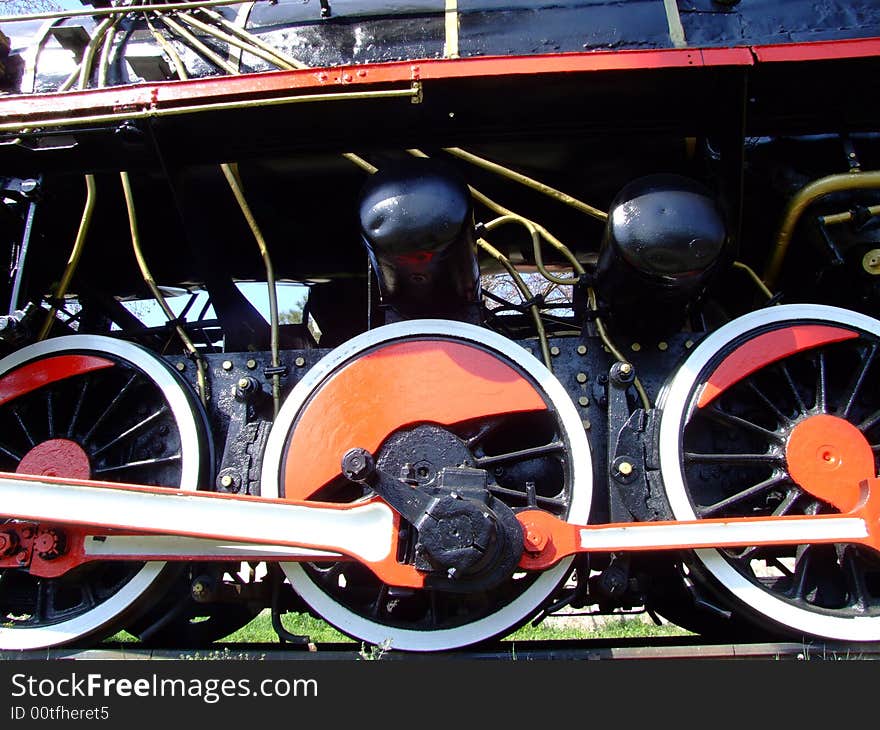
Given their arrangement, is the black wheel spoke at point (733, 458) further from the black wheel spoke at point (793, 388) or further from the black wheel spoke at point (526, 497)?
the black wheel spoke at point (526, 497)

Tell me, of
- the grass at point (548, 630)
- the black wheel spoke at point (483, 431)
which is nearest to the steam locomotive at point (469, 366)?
the black wheel spoke at point (483, 431)

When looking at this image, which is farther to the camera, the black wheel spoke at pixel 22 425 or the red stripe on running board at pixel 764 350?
the black wheel spoke at pixel 22 425

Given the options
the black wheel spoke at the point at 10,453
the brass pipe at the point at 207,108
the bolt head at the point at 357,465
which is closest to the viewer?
the bolt head at the point at 357,465

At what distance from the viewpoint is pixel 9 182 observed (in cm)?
217

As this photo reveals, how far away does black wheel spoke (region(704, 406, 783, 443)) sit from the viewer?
196 centimetres

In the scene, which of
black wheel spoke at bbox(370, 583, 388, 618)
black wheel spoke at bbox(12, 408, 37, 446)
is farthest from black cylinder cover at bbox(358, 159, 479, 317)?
black wheel spoke at bbox(12, 408, 37, 446)

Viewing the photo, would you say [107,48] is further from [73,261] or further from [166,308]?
[166,308]

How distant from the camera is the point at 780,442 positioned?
1943 mm

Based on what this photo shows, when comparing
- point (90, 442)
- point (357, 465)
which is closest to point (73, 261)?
point (90, 442)

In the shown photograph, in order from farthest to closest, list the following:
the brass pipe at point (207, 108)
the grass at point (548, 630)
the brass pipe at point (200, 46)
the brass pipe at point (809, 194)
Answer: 1. the grass at point (548, 630)
2. the brass pipe at point (200, 46)
3. the brass pipe at point (809, 194)
4. the brass pipe at point (207, 108)

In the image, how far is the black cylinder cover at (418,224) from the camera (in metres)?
1.92

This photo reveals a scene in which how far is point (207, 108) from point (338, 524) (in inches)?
49.2

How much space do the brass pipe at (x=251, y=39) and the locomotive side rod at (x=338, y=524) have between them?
1489mm

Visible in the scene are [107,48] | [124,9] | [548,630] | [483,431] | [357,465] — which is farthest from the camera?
[548,630]
